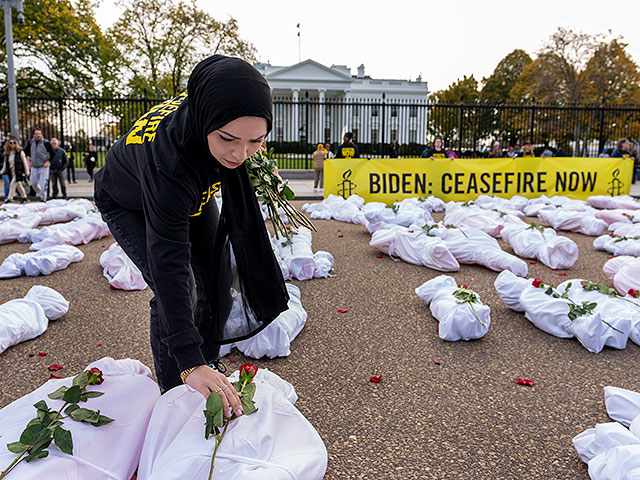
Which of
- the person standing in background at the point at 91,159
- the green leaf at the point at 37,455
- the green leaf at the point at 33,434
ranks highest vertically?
the person standing in background at the point at 91,159

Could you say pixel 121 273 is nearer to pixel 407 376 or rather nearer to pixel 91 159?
pixel 407 376

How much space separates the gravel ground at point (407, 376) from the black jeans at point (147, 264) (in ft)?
2.42

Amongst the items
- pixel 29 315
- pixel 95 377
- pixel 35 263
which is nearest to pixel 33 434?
pixel 95 377

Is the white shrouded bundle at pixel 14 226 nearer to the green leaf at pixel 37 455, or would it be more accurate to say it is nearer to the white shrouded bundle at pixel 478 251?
the white shrouded bundle at pixel 478 251

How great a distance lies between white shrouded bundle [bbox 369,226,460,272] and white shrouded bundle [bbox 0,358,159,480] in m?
3.74

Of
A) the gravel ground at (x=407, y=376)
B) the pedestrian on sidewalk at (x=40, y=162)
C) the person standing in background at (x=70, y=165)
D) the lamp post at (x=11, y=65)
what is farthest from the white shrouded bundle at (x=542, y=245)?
the person standing in background at (x=70, y=165)

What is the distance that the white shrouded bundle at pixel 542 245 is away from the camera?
518cm

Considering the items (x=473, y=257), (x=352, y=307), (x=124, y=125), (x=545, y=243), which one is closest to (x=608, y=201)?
(x=545, y=243)

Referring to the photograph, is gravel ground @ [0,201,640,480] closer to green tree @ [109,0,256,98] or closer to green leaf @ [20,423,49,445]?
green leaf @ [20,423,49,445]

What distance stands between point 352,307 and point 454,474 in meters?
2.13

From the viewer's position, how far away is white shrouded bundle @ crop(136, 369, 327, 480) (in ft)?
4.72

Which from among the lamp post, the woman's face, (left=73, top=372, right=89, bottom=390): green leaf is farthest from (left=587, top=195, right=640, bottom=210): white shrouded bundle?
the lamp post

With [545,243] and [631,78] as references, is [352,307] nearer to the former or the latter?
[545,243]

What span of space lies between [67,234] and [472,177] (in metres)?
8.38
